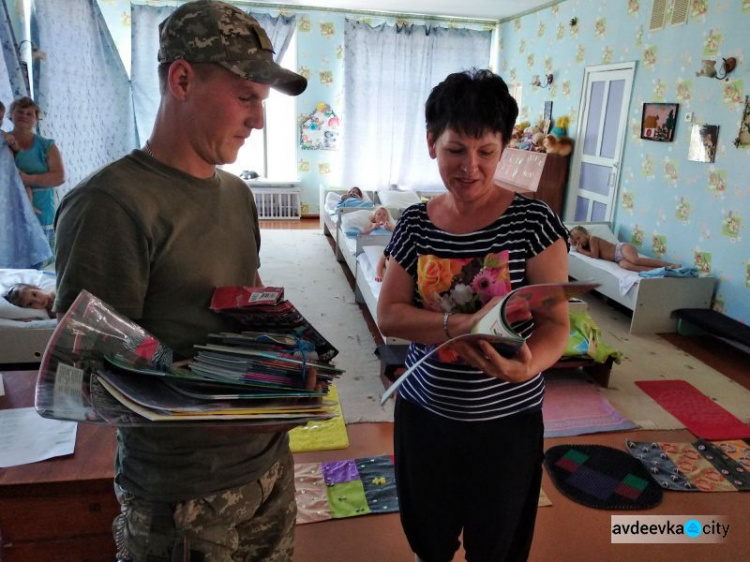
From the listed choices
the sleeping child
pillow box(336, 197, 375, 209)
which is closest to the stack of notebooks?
pillow box(336, 197, 375, 209)

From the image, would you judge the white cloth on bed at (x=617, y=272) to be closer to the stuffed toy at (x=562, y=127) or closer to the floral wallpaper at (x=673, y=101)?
the floral wallpaper at (x=673, y=101)

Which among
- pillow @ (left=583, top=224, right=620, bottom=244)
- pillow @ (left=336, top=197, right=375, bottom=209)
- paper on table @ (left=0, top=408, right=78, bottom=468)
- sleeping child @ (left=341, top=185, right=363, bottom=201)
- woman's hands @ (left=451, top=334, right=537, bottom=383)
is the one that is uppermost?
woman's hands @ (left=451, top=334, right=537, bottom=383)

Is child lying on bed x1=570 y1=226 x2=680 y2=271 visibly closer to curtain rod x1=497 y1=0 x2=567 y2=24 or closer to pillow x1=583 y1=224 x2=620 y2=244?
pillow x1=583 y1=224 x2=620 y2=244

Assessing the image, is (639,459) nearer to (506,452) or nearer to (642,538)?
(642,538)

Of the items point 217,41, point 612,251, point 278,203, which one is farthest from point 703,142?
point 278,203

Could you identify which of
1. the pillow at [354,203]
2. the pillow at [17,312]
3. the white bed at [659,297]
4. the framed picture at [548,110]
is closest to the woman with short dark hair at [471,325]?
the pillow at [17,312]

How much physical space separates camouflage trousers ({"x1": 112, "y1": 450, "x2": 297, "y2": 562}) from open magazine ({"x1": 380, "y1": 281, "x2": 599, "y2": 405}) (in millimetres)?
348

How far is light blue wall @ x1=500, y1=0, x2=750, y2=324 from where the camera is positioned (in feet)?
10.9

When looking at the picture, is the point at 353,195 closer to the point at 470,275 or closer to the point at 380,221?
the point at 380,221

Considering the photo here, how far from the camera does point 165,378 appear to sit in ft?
2.34

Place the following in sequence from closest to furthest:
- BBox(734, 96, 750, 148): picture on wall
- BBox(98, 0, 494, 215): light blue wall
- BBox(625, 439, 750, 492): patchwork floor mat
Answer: BBox(625, 439, 750, 492): patchwork floor mat, BBox(734, 96, 750, 148): picture on wall, BBox(98, 0, 494, 215): light blue wall

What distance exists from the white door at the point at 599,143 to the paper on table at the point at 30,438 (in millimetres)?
4445

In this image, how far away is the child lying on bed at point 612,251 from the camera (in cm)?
386

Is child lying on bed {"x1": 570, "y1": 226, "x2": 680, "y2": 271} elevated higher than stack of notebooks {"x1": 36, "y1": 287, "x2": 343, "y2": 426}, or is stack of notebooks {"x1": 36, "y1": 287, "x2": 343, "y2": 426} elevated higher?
stack of notebooks {"x1": 36, "y1": 287, "x2": 343, "y2": 426}
